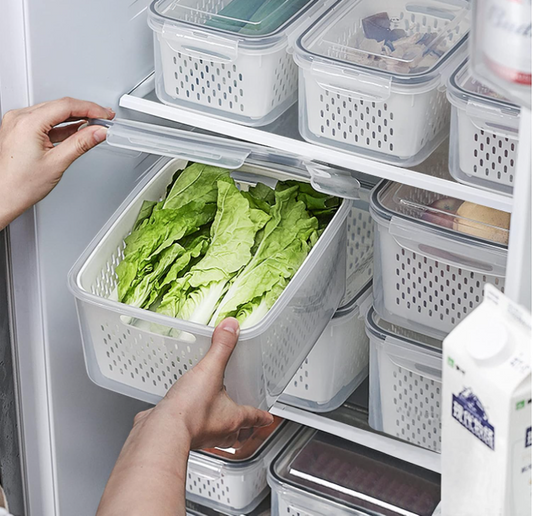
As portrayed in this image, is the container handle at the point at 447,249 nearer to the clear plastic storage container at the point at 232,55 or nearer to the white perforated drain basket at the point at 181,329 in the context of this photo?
the white perforated drain basket at the point at 181,329

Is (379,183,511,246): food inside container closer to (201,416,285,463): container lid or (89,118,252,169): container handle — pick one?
(89,118,252,169): container handle

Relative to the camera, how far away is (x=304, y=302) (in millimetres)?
1249

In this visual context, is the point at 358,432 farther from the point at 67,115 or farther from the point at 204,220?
the point at 67,115

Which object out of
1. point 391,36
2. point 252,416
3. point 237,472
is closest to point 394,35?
point 391,36

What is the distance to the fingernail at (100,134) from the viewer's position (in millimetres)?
1229

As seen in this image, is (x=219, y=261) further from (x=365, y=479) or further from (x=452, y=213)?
(x=365, y=479)

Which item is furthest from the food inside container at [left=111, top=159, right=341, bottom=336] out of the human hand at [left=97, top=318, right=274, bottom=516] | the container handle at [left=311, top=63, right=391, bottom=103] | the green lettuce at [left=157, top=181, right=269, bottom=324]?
the container handle at [left=311, top=63, right=391, bottom=103]

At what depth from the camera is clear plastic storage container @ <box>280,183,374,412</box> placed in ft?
4.69

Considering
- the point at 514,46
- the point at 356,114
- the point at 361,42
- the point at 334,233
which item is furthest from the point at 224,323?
the point at 514,46

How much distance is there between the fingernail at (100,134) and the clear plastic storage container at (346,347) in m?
0.47

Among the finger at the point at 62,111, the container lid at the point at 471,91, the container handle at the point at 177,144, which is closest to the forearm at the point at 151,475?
the container handle at the point at 177,144

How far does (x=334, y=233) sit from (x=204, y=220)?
0.73 ft

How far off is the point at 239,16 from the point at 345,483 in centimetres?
82

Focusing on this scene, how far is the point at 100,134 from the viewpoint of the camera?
1.23 m
